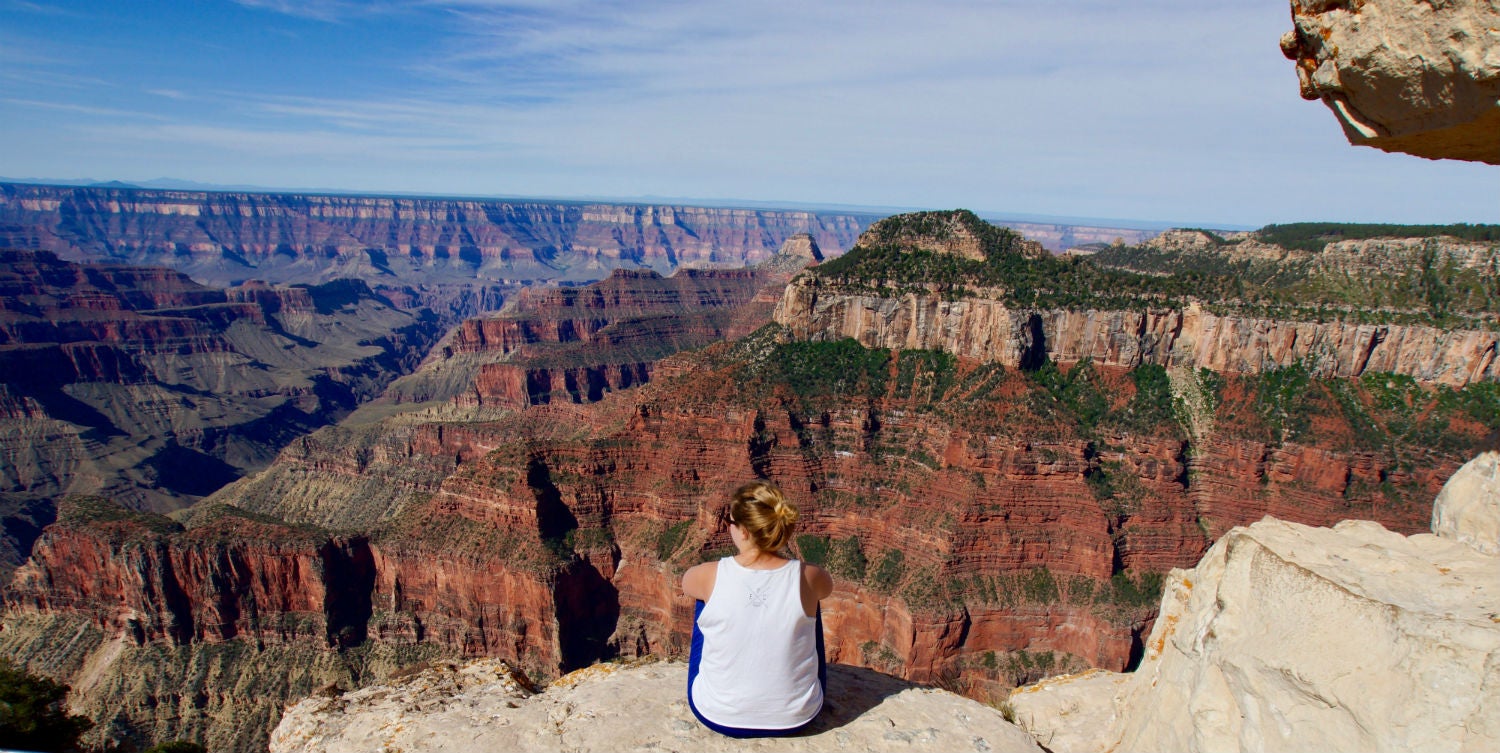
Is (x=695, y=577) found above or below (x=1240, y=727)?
above

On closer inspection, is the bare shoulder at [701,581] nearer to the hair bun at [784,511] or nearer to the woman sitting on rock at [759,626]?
the woman sitting on rock at [759,626]

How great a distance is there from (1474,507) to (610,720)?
11.7m

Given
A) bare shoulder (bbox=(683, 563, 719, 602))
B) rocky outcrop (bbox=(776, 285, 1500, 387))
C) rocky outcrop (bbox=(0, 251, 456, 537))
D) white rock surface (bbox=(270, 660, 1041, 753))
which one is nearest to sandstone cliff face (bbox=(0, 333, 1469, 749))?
rocky outcrop (bbox=(776, 285, 1500, 387))

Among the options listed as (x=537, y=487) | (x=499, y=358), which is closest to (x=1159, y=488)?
(x=537, y=487)

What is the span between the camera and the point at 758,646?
863 centimetres

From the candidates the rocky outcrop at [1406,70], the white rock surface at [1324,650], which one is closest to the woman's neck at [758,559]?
the white rock surface at [1324,650]

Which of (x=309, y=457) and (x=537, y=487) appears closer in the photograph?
(x=537, y=487)

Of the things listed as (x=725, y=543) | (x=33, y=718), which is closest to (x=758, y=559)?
(x=33, y=718)

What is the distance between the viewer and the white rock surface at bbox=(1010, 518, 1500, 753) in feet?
20.2

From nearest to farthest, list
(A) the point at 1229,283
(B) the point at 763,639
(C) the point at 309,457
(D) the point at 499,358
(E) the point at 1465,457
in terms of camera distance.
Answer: (B) the point at 763,639 < (E) the point at 1465,457 < (A) the point at 1229,283 < (C) the point at 309,457 < (D) the point at 499,358

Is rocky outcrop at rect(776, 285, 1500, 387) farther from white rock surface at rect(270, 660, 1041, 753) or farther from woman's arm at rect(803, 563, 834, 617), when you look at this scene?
woman's arm at rect(803, 563, 834, 617)

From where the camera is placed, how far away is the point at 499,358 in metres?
170

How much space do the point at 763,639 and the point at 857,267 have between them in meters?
58.2

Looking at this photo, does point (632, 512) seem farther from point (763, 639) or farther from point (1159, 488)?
point (763, 639)
